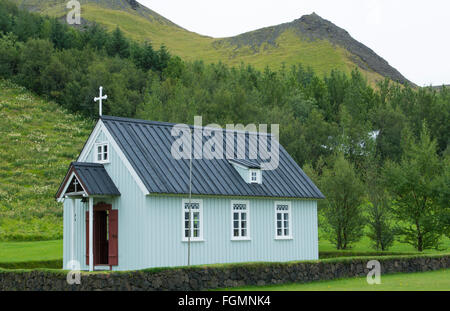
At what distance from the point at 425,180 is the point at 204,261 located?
18.7 metres

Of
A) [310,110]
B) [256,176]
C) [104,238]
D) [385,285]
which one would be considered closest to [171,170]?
[104,238]

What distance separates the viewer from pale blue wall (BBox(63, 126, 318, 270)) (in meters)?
24.7

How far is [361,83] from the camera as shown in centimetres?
10069

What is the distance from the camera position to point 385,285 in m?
21.5

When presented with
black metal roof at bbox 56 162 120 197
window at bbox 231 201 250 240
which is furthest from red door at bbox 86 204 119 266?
window at bbox 231 201 250 240

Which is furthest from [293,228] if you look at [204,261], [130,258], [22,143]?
[22,143]

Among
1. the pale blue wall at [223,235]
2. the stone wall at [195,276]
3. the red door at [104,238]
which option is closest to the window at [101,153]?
the red door at [104,238]

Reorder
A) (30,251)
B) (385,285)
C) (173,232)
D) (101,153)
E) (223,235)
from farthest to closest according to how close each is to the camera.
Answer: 1. (30,251)
2. (223,235)
3. (101,153)
4. (173,232)
5. (385,285)

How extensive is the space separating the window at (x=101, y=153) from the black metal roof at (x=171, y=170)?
36.2 inches

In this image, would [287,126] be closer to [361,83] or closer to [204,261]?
[361,83]

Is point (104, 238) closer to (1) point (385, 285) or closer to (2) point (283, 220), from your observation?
(2) point (283, 220)

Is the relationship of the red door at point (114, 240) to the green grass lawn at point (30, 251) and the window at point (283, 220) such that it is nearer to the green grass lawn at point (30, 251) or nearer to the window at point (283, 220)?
the green grass lawn at point (30, 251)

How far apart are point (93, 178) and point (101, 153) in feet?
5.53

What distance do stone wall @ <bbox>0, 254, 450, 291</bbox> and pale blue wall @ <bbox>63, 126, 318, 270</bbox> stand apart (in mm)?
4203
